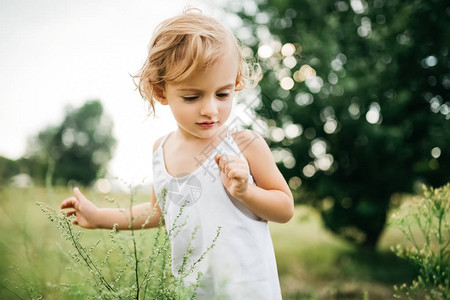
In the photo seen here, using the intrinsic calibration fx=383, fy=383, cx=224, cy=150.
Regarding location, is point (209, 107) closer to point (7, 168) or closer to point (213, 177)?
point (213, 177)

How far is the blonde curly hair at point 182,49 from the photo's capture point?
1486 millimetres

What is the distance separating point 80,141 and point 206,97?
25.9m

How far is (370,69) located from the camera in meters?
6.03

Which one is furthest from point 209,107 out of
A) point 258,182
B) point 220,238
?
point 220,238

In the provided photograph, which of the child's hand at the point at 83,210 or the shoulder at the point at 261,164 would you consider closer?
the shoulder at the point at 261,164

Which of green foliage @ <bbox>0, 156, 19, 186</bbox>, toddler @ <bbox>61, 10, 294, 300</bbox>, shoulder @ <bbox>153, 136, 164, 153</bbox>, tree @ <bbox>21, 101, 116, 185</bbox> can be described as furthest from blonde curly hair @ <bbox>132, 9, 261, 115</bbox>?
tree @ <bbox>21, 101, 116, 185</bbox>

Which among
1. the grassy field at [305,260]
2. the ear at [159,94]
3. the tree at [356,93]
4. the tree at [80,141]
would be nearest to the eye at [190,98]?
the ear at [159,94]

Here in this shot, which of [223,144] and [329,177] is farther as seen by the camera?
[329,177]

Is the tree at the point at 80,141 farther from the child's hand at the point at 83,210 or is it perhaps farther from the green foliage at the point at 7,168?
the child's hand at the point at 83,210

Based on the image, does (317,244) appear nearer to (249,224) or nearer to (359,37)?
(359,37)

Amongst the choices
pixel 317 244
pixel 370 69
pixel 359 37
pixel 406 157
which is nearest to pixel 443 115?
pixel 406 157

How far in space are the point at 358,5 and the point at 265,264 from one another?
20.2 ft

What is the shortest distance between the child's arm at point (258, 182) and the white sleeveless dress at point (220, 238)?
5 centimetres

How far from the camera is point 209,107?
1.48 meters
